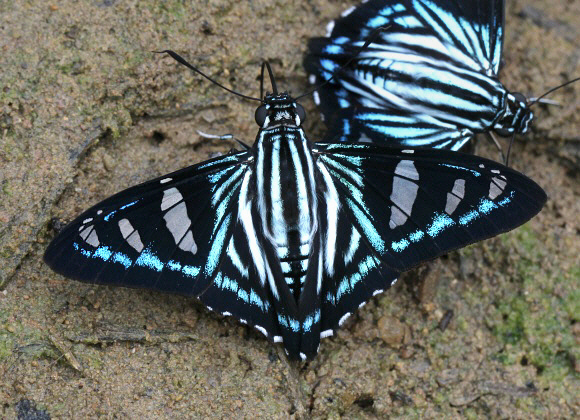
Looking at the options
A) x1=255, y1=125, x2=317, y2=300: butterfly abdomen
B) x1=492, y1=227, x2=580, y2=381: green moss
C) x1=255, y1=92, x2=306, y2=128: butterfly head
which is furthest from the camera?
x1=492, y1=227, x2=580, y2=381: green moss

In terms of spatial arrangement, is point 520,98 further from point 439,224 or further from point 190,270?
point 190,270

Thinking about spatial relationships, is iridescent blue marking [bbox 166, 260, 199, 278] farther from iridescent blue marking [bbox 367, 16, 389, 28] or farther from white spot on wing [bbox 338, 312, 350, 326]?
iridescent blue marking [bbox 367, 16, 389, 28]

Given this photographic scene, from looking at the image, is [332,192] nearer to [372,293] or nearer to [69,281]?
[372,293]

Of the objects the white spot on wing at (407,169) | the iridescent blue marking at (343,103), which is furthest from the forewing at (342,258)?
the iridescent blue marking at (343,103)

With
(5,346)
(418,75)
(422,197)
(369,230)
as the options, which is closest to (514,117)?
(418,75)

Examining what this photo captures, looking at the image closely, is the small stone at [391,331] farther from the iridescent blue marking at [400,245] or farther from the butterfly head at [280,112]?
the butterfly head at [280,112]

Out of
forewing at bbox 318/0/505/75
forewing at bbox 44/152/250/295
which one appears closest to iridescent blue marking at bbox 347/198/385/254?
forewing at bbox 44/152/250/295

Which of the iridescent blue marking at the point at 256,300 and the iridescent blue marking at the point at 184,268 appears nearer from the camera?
the iridescent blue marking at the point at 184,268
